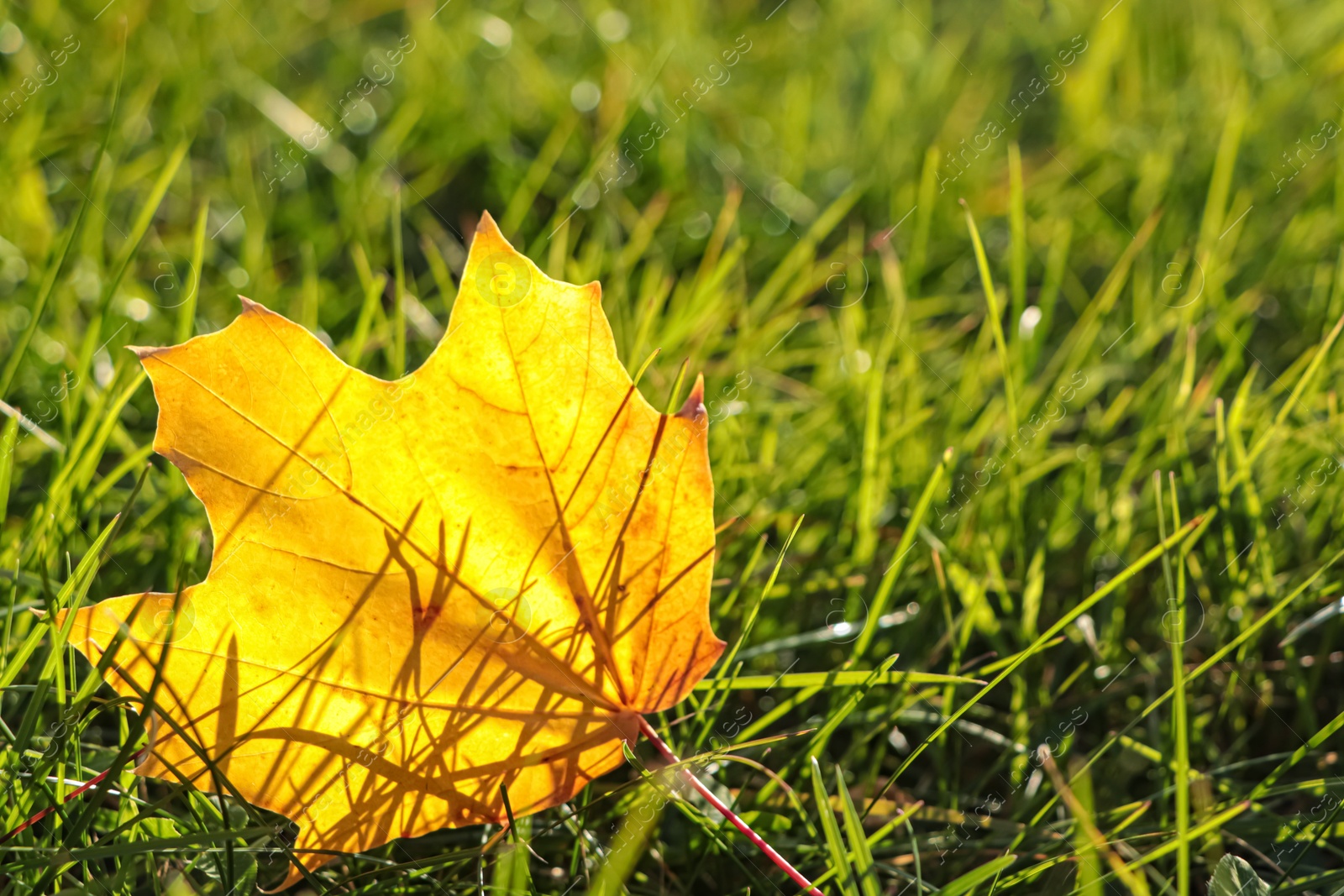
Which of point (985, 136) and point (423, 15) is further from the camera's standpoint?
point (423, 15)

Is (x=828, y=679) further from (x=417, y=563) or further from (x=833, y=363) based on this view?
(x=833, y=363)

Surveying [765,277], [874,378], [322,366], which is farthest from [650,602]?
[765,277]

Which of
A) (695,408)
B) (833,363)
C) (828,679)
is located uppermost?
(695,408)

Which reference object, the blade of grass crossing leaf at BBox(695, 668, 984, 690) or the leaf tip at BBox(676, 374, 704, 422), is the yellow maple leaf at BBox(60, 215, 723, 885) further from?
the blade of grass crossing leaf at BBox(695, 668, 984, 690)

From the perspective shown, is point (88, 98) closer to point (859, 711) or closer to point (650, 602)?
point (650, 602)

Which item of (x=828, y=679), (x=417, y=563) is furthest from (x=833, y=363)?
(x=417, y=563)

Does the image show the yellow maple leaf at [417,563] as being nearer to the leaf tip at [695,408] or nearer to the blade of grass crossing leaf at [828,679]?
the leaf tip at [695,408]

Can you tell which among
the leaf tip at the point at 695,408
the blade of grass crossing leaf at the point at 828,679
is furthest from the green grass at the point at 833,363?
the leaf tip at the point at 695,408
